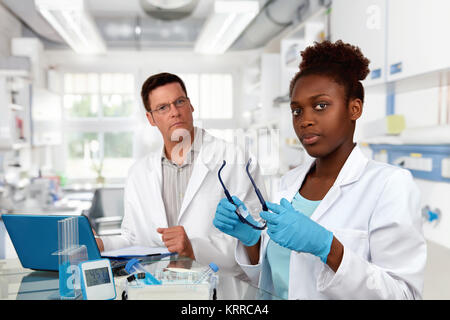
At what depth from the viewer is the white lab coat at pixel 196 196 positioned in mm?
1817

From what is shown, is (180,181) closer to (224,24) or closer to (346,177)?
(346,177)

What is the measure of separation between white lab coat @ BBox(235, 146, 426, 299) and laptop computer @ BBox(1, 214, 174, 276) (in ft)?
1.90

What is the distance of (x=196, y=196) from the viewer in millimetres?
1846

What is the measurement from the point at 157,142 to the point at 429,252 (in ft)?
13.8

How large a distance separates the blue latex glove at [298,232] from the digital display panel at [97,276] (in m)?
0.43

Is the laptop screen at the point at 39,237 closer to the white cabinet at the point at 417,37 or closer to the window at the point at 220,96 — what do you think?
the white cabinet at the point at 417,37

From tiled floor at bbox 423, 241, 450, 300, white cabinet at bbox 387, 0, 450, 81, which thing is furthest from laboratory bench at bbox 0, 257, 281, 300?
white cabinet at bbox 387, 0, 450, 81

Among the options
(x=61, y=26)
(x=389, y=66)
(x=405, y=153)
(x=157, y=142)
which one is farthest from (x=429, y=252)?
(x=157, y=142)

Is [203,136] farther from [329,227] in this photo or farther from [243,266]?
[329,227]

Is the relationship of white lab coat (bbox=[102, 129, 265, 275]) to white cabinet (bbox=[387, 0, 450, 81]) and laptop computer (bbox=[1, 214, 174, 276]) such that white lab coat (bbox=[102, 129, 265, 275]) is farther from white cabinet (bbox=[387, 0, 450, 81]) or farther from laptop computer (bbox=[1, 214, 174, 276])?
white cabinet (bbox=[387, 0, 450, 81])

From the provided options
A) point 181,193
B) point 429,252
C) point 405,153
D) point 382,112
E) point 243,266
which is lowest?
point 429,252

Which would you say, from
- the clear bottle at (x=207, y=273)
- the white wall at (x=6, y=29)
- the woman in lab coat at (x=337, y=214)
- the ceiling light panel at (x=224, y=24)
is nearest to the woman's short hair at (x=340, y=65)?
the woman in lab coat at (x=337, y=214)

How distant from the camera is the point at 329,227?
1.12m

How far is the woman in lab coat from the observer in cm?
98
